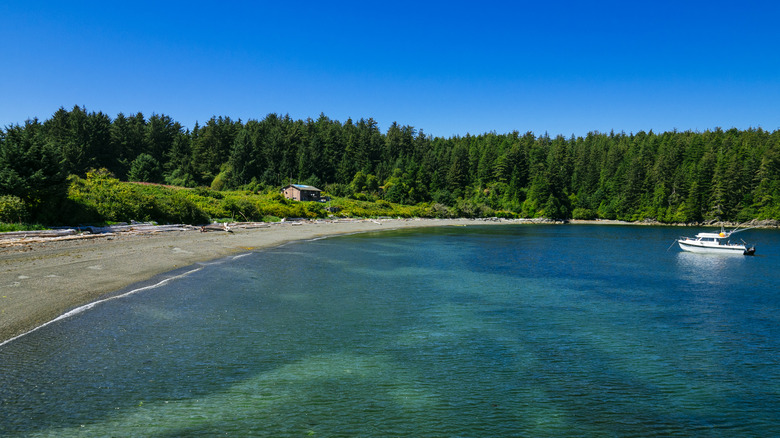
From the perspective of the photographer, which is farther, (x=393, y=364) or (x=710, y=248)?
(x=710, y=248)

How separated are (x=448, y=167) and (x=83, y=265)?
13502 centimetres

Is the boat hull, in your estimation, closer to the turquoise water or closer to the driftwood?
the turquoise water

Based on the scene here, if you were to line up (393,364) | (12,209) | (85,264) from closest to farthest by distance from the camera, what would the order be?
(393,364) → (85,264) → (12,209)

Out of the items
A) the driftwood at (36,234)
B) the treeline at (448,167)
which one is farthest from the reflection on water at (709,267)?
the treeline at (448,167)

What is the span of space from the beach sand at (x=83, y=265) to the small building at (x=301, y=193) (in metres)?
53.8

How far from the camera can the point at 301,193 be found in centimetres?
9912

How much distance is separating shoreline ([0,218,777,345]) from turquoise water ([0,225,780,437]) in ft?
4.36

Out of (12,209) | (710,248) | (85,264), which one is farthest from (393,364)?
(710,248)

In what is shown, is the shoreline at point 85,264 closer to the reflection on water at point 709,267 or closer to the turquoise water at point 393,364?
the turquoise water at point 393,364

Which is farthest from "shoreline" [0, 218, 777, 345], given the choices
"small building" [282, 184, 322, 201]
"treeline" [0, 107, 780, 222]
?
"treeline" [0, 107, 780, 222]

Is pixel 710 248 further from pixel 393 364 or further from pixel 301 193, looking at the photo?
pixel 301 193

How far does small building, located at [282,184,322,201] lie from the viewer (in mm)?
98938

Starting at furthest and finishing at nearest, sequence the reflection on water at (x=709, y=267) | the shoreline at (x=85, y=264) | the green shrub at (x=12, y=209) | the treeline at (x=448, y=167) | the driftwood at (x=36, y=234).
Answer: the treeline at (x=448, y=167)
the green shrub at (x=12, y=209)
the reflection on water at (x=709, y=267)
the driftwood at (x=36, y=234)
the shoreline at (x=85, y=264)

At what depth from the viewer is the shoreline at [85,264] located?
15.2 meters
